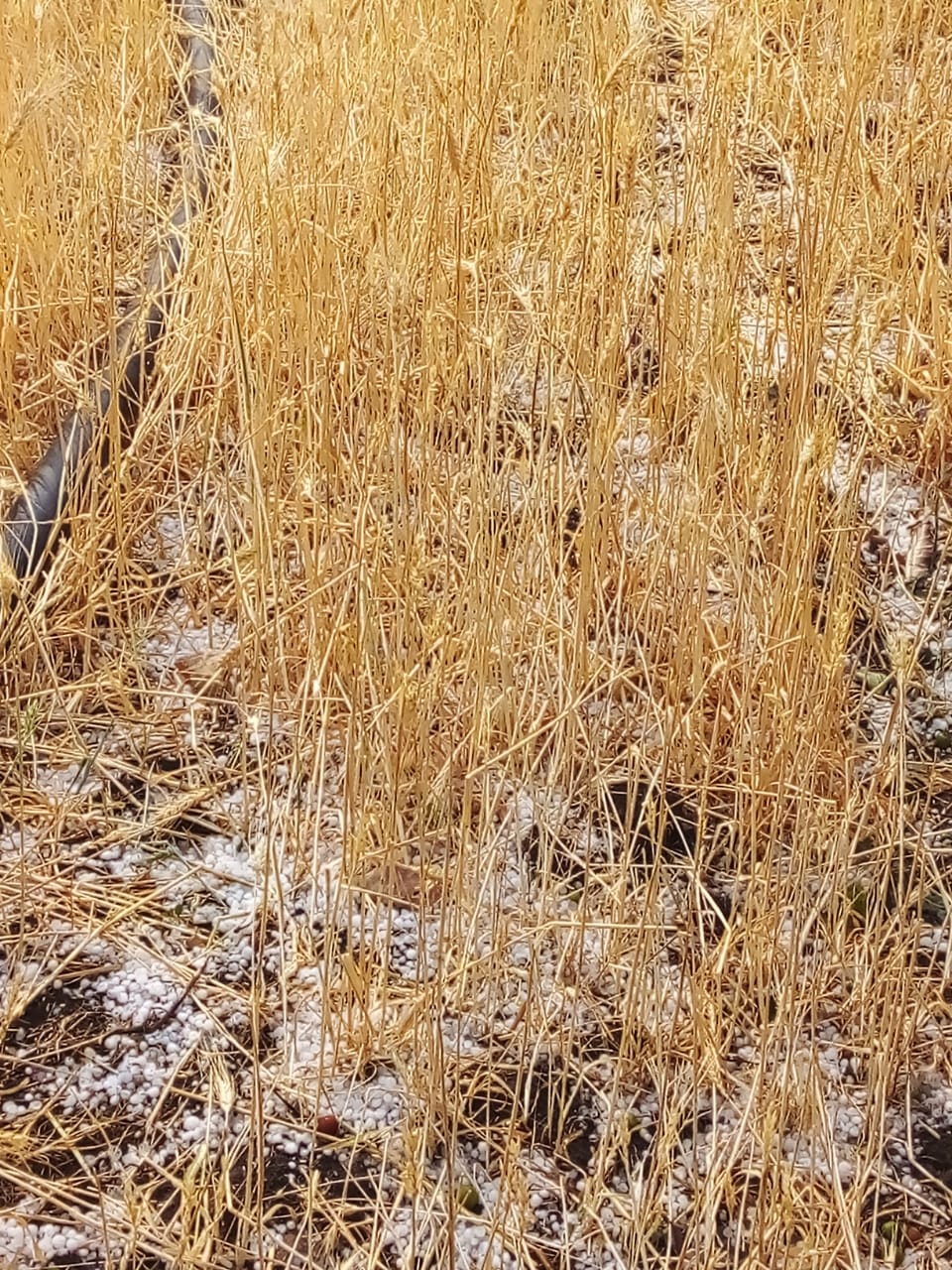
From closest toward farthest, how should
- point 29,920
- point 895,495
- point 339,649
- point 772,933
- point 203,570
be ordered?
point 772,933, point 29,920, point 339,649, point 203,570, point 895,495

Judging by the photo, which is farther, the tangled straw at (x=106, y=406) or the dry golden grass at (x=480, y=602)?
the tangled straw at (x=106, y=406)

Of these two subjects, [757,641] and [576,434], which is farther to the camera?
[576,434]

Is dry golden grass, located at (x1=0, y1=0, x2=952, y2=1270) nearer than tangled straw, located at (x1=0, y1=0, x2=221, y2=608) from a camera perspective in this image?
Yes

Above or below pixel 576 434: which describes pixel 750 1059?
below

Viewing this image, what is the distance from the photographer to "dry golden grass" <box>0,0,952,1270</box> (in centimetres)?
108

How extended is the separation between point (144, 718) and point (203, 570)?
0.23m

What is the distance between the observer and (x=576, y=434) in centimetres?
169

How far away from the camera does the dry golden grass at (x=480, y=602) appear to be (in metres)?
1.08

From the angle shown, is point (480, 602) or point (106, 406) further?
point (106, 406)

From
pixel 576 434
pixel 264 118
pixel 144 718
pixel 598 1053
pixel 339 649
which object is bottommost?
pixel 598 1053

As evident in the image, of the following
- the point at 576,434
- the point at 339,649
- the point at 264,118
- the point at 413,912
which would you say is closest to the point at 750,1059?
the point at 413,912

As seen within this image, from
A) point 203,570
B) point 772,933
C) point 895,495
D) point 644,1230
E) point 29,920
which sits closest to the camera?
point 644,1230

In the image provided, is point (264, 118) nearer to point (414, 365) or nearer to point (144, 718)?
point (414, 365)

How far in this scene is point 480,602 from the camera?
1.24 metres
